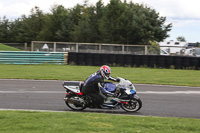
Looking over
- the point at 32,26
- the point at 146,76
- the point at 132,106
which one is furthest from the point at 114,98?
the point at 32,26

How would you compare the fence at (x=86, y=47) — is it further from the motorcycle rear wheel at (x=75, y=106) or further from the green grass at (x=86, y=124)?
the green grass at (x=86, y=124)

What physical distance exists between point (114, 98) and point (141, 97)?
9.87ft

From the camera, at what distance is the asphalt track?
31.9ft

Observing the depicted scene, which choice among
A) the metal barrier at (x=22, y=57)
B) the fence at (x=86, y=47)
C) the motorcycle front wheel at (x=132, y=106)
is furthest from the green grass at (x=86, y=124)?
the fence at (x=86, y=47)

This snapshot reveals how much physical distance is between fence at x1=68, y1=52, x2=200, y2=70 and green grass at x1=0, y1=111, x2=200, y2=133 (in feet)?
48.7

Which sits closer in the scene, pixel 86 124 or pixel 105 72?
pixel 86 124

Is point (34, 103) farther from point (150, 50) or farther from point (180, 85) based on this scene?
point (150, 50)

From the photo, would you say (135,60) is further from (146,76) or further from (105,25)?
(105,25)

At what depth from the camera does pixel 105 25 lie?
47.9m

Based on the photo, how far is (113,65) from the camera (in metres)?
23.6

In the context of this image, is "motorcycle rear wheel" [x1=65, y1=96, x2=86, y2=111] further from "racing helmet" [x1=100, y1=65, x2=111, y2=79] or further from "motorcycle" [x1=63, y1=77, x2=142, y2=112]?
"racing helmet" [x1=100, y1=65, x2=111, y2=79]

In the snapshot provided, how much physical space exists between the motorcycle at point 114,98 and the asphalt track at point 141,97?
0.73ft

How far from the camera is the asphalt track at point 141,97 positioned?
9719 mm

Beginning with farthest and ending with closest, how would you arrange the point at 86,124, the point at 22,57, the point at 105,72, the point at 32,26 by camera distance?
the point at 32,26
the point at 22,57
the point at 105,72
the point at 86,124
